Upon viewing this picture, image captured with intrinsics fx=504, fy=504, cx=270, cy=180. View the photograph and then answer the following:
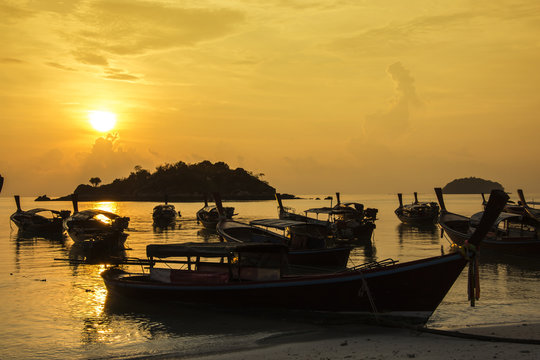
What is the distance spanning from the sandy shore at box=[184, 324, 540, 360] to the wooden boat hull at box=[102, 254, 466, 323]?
946mm

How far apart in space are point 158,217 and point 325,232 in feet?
164

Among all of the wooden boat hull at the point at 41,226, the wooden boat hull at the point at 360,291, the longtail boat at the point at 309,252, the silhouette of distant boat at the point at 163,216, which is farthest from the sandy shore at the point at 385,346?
the silhouette of distant boat at the point at 163,216

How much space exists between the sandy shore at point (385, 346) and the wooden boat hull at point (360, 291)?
95cm

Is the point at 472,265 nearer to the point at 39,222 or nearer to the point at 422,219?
the point at 422,219

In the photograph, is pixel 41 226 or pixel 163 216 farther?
pixel 163 216

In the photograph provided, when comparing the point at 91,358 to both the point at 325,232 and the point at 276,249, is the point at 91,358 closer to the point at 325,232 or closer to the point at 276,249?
the point at 276,249

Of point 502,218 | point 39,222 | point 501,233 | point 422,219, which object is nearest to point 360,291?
point 502,218

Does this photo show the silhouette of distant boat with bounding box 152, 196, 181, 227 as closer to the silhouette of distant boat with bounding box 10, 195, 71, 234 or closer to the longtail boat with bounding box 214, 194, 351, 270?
the silhouette of distant boat with bounding box 10, 195, 71, 234

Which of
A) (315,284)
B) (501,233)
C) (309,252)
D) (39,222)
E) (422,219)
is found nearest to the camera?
(315,284)

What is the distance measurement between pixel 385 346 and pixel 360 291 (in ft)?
10.5

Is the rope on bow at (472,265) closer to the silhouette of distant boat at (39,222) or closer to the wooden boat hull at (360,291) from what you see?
the wooden boat hull at (360,291)

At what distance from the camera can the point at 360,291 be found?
17.3 meters

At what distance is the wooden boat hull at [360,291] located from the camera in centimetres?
1661

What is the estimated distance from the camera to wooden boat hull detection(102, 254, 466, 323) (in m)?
16.6
